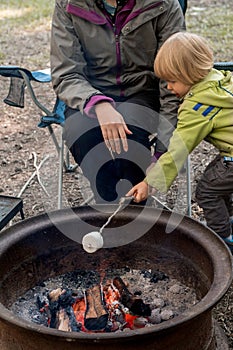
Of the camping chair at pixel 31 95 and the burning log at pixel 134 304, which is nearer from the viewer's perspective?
the burning log at pixel 134 304

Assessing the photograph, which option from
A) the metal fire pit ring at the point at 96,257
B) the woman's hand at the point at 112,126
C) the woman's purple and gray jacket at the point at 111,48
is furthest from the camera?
the woman's purple and gray jacket at the point at 111,48

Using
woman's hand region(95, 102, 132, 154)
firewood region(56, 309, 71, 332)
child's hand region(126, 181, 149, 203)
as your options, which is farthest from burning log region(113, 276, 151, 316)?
woman's hand region(95, 102, 132, 154)

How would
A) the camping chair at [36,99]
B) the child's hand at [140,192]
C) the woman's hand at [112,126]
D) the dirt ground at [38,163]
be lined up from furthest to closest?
the dirt ground at [38,163] < the camping chair at [36,99] < the woman's hand at [112,126] < the child's hand at [140,192]

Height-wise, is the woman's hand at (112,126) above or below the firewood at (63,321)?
above

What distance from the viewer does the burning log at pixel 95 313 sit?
2.18 m

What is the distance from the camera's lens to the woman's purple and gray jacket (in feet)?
9.28

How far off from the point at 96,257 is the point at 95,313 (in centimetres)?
47

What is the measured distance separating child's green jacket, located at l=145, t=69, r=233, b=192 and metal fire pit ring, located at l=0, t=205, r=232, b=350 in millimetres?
233

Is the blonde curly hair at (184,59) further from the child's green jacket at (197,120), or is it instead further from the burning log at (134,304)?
the burning log at (134,304)

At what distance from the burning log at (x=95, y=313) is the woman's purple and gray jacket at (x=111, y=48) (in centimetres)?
87

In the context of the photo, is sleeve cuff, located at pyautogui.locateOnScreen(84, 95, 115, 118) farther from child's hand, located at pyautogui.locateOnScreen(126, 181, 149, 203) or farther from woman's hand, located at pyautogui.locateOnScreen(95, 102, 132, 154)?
child's hand, located at pyautogui.locateOnScreen(126, 181, 149, 203)

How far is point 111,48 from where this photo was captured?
2.91 m

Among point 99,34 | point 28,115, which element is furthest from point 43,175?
point 99,34


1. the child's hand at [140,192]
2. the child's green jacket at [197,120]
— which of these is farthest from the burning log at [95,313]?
the child's green jacket at [197,120]
